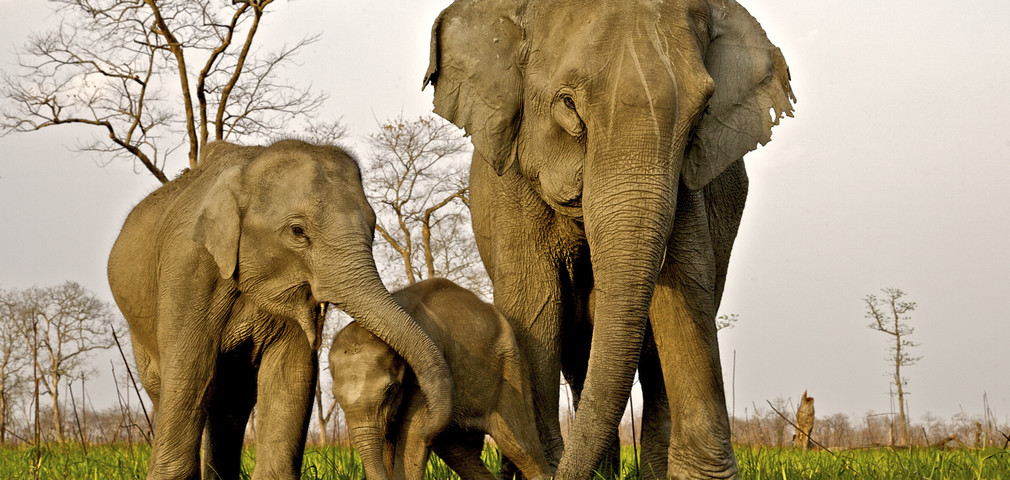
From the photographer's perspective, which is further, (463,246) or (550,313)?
(463,246)

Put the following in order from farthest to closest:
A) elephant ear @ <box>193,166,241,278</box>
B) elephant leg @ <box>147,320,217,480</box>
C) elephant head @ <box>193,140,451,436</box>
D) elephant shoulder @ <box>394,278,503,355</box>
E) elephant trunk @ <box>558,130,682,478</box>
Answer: elephant shoulder @ <box>394,278,503,355</box>
elephant leg @ <box>147,320,217,480</box>
elephant ear @ <box>193,166,241,278</box>
elephant head @ <box>193,140,451,436</box>
elephant trunk @ <box>558,130,682,478</box>

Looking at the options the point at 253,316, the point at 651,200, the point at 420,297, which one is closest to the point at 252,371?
the point at 253,316

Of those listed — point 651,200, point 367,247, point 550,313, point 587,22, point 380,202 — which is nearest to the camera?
point 651,200

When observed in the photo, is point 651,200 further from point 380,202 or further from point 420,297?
point 380,202

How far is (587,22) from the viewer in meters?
5.98

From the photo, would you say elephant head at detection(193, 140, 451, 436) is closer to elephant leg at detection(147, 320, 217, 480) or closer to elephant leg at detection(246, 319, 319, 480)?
elephant leg at detection(246, 319, 319, 480)

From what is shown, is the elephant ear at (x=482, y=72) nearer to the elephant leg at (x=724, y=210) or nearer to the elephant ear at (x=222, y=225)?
the elephant ear at (x=222, y=225)

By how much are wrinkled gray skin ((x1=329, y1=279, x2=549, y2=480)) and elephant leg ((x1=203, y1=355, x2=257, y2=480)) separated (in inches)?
46.2

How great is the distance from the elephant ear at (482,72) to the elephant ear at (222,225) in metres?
1.42

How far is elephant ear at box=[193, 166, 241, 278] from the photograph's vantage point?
21.0 ft

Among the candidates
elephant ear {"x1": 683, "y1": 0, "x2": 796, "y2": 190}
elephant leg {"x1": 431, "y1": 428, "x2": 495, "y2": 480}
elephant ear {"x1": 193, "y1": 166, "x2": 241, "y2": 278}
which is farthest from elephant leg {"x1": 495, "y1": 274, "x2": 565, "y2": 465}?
elephant ear {"x1": 193, "y1": 166, "x2": 241, "y2": 278}

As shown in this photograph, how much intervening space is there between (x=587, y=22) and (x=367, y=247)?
1886 mm

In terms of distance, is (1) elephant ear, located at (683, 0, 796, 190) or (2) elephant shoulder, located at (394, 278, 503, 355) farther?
(2) elephant shoulder, located at (394, 278, 503, 355)

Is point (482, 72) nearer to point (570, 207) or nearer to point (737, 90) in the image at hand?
point (570, 207)
